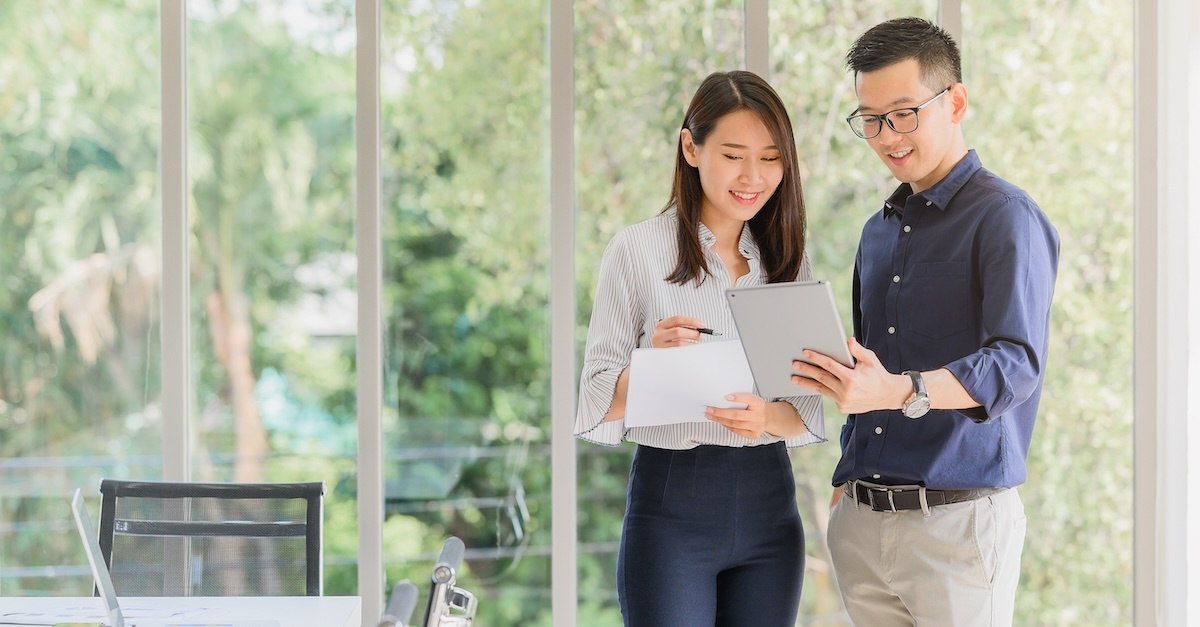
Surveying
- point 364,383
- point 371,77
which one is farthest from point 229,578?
point 371,77

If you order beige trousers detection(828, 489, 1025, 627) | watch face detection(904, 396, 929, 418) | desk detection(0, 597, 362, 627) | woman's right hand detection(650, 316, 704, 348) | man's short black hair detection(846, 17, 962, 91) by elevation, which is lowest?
desk detection(0, 597, 362, 627)

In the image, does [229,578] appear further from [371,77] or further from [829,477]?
[829,477]

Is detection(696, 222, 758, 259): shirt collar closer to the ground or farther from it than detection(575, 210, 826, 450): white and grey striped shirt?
farther from it

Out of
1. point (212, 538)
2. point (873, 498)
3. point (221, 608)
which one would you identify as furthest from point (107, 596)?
point (873, 498)

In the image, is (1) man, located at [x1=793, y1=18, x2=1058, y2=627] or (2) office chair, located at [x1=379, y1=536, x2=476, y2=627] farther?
(1) man, located at [x1=793, y1=18, x2=1058, y2=627]

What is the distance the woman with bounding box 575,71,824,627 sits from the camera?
1.85 m

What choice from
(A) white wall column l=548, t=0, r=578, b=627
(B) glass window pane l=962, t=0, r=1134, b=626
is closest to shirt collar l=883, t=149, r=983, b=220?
(B) glass window pane l=962, t=0, r=1134, b=626

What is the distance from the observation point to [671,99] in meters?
2.78

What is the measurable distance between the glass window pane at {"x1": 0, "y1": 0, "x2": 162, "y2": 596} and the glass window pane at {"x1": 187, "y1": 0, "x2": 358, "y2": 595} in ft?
0.48

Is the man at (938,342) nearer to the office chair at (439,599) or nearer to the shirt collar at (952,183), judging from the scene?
the shirt collar at (952,183)

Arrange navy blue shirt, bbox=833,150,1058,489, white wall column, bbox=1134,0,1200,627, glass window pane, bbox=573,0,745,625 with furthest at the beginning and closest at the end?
1. glass window pane, bbox=573,0,745,625
2. white wall column, bbox=1134,0,1200,627
3. navy blue shirt, bbox=833,150,1058,489

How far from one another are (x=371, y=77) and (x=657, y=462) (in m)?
1.48

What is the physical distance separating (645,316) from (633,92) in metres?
1.05

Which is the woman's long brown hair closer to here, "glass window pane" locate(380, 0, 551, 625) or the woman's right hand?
the woman's right hand
